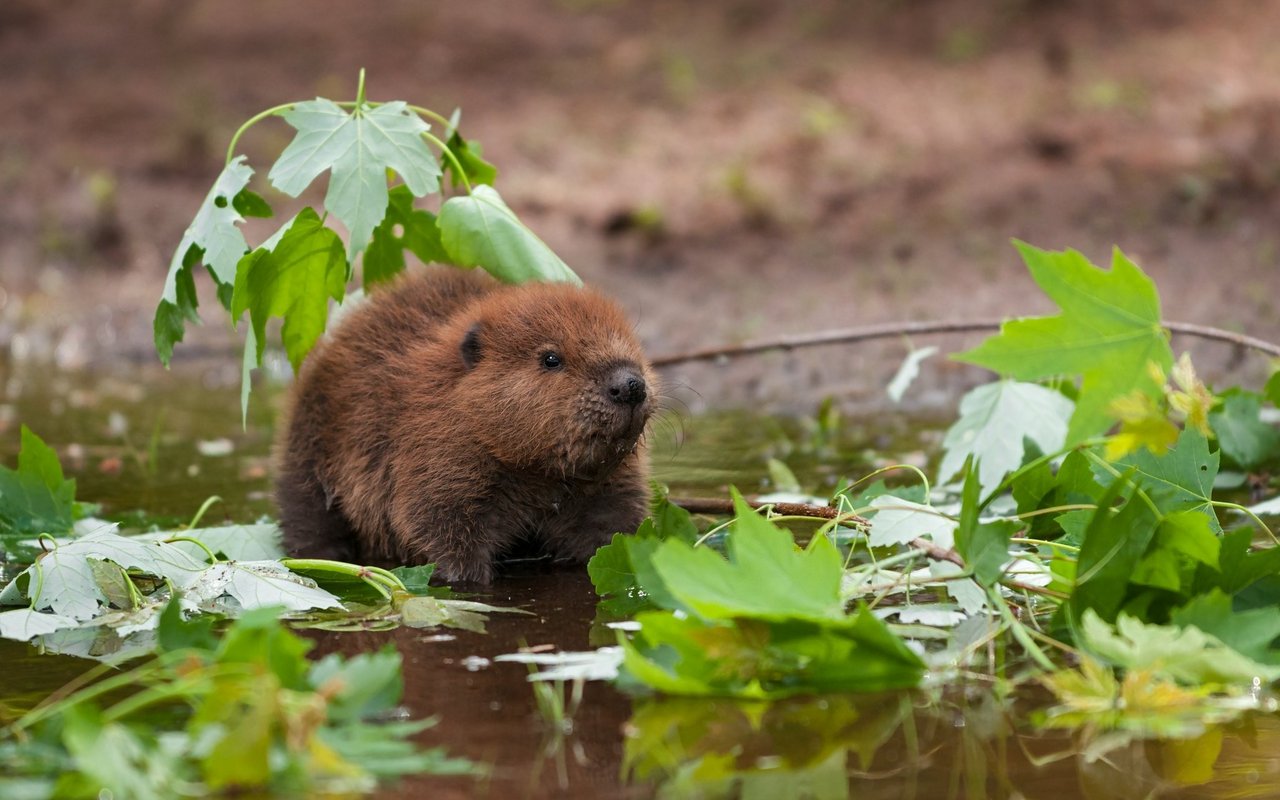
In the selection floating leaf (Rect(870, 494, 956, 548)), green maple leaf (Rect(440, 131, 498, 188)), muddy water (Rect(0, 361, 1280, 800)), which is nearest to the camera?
muddy water (Rect(0, 361, 1280, 800))

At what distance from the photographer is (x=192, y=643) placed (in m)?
2.59

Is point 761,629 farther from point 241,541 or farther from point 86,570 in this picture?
point 241,541

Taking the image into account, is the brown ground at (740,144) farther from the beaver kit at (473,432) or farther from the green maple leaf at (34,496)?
the green maple leaf at (34,496)

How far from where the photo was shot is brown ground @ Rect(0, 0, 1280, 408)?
8812mm

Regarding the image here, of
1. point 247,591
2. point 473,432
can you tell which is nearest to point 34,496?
point 247,591

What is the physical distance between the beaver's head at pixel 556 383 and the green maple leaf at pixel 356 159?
0.46m

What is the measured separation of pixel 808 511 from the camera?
362 cm

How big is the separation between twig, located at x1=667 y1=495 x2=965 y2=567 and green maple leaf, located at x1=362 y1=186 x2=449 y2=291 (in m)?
1.13

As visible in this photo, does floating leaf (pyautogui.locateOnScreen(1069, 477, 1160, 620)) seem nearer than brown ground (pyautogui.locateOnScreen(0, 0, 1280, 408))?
Yes

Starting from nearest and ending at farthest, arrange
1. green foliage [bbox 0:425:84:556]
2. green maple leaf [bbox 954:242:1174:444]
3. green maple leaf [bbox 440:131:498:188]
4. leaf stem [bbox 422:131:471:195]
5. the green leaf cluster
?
the green leaf cluster < green maple leaf [bbox 954:242:1174:444] < green foliage [bbox 0:425:84:556] < leaf stem [bbox 422:131:471:195] < green maple leaf [bbox 440:131:498:188]

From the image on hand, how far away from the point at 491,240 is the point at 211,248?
2.60 ft

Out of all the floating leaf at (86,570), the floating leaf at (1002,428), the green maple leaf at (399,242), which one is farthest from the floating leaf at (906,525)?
the green maple leaf at (399,242)

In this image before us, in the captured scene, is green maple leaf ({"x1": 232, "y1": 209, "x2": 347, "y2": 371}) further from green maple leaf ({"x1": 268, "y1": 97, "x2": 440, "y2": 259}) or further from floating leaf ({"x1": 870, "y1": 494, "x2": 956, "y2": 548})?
floating leaf ({"x1": 870, "y1": 494, "x2": 956, "y2": 548})

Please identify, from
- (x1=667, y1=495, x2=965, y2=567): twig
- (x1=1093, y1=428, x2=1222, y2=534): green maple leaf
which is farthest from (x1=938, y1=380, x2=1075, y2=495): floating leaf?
(x1=1093, y1=428, x2=1222, y2=534): green maple leaf
